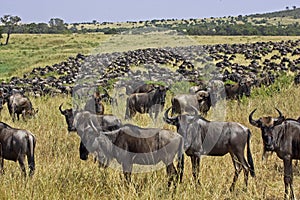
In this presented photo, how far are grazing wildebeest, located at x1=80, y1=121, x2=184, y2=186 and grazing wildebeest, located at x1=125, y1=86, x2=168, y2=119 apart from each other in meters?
5.97

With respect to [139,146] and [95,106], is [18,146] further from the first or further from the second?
[95,106]

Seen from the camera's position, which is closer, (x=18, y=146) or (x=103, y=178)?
(x=103, y=178)

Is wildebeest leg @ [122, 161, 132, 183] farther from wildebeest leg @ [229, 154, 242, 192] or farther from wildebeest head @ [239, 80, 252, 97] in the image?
wildebeest head @ [239, 80, 252, 97]

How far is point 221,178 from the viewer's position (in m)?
6.77

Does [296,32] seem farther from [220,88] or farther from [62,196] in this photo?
[62,196]

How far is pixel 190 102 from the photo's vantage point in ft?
37.7

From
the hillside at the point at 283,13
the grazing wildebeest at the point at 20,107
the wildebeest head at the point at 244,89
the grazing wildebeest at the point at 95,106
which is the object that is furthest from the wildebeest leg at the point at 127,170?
the hillside at the point at 283,13

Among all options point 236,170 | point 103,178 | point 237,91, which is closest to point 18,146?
point 103,178

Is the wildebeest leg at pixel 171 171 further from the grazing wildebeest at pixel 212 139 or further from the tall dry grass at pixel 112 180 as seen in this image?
the grazing wildebeest at pixel 212 139

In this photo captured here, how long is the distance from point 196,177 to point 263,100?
7.69 meters

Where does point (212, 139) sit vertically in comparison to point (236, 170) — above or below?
above

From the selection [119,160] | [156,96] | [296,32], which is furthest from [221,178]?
[296,32]

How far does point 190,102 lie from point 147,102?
5.66ft

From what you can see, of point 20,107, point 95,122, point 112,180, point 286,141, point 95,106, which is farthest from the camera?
point 20,107
